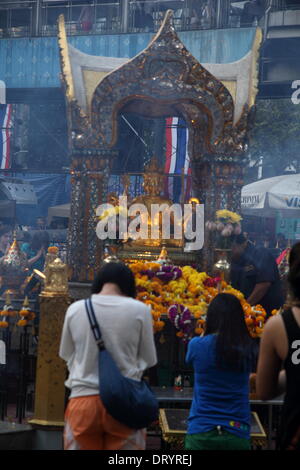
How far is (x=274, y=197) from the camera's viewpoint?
17.8m

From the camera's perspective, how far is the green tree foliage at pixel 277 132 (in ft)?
88.0

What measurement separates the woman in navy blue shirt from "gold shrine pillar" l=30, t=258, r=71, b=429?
230 centimetres

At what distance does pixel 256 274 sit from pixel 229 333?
4540mm

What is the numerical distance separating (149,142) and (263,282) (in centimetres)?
844

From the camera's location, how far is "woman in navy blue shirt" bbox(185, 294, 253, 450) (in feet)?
15.8

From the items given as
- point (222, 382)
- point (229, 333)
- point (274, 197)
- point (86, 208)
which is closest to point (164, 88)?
point (86, 208)

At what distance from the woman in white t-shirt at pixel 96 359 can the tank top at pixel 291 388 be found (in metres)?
0.94

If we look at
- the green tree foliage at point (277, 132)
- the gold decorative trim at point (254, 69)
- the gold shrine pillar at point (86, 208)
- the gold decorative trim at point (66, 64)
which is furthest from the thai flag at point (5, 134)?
the gold decorative trim at point (254, 69)

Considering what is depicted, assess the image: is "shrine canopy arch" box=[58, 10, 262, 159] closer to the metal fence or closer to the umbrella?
the umbrella

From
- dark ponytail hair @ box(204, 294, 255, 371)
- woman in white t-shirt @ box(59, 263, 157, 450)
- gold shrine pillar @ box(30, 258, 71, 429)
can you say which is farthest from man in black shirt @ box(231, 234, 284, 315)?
woman in white t-shirt @ box(59, 263, 157, 450)
